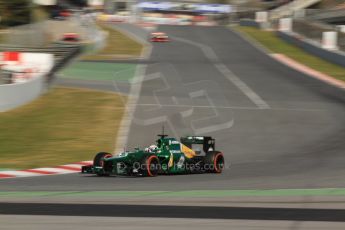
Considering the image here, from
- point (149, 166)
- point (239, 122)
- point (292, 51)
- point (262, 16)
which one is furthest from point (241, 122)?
point (262, 16)

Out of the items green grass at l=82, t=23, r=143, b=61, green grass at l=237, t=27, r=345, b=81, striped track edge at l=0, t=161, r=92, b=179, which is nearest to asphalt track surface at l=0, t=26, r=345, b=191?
striped track edge at l=0, t=161, r=92, b=179

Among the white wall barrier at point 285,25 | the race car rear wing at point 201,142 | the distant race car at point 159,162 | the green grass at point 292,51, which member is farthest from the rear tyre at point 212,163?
the white wall barrier at point 285,25

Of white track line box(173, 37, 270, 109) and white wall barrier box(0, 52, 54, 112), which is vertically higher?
white wall barrier box(0, 52, 54, 112)

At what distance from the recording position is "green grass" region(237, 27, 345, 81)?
112 ft

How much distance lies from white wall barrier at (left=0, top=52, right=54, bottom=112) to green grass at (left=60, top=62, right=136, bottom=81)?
129 centimetres

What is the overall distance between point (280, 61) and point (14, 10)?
3127cm

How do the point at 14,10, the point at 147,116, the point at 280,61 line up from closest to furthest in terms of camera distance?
the point at 147,116
the point at 280,61
the point at 14,10

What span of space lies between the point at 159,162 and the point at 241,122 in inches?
294

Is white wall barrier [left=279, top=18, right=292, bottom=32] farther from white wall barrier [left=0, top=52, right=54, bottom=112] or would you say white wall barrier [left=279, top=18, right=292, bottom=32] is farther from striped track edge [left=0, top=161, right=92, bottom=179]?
striped track edge [left=0, top=161, right=92, bottom=179]

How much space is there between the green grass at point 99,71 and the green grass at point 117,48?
258 centimetres

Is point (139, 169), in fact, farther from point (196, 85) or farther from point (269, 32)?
point (269, 32)

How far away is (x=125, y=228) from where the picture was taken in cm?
845

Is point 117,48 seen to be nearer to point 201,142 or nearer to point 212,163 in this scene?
point 201,142

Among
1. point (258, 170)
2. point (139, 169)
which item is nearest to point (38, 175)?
point (139, 169)
